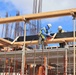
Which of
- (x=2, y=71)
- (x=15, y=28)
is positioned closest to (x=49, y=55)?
(x=2, y=71)

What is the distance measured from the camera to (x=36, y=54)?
11352mm

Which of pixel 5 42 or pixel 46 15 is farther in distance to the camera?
pixel 5 42

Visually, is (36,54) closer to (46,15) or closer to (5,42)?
(5,42)

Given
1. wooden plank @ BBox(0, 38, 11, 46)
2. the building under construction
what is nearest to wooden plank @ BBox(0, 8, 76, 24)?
the building under construction

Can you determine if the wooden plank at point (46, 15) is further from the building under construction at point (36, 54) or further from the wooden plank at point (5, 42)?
the wooden plank at point (5, 42)

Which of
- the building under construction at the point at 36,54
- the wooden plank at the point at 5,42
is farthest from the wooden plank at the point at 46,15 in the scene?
the wooden plank at the point at 5,42

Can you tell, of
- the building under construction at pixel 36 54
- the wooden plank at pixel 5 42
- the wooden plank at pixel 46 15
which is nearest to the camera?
the wooden plank at pixel 46 15

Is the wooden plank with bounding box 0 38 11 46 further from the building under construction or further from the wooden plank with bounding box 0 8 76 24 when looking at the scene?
the wooden plank with bounding box 0 8 76 24

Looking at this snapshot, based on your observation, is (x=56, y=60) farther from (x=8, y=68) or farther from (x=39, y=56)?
(x=8, y=68)

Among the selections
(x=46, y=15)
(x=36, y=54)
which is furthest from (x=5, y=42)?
(x=46, y=15)

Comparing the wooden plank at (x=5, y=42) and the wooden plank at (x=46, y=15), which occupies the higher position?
the wooden plank at (x=46, y=15)

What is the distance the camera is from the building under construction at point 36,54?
8.44 m

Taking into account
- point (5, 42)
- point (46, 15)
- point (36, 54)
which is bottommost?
point (36, 54)

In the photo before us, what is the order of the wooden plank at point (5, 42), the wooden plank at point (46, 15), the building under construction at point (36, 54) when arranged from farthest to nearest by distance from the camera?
the wooden plank at point (5, 42) → the building under construction at point (36, 54) → the wooden plank at point (46, 15)
